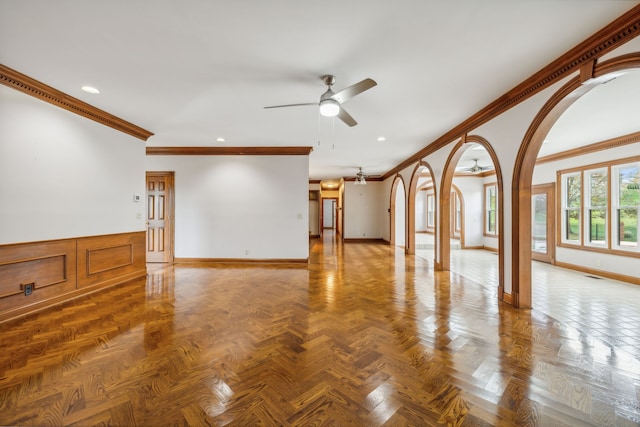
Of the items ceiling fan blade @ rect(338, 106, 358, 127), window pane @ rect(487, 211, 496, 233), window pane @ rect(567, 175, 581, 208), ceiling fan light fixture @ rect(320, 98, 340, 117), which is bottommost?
window pane @ rect(487, 211, 496, 233)

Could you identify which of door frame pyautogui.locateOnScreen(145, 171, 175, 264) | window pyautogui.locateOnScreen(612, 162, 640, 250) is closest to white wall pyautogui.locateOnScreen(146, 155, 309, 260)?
door frame pyautogui.locateOnScreen(145, 171, 175, 264)

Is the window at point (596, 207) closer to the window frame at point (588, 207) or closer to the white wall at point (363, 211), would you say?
the window frame at point (588, 207)

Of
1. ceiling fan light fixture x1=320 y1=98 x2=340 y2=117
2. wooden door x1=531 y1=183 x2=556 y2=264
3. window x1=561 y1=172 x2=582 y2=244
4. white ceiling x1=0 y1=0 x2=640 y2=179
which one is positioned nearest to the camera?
white ceiling x1=0 y1=0 x2=640 y2=179

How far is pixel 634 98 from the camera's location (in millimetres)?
3172

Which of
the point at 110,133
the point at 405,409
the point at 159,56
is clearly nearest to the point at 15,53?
the point at 159,56

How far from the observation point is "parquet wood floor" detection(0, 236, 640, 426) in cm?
151

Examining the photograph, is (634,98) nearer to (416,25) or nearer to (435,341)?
(416,25)

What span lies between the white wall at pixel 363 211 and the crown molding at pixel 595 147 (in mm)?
5199

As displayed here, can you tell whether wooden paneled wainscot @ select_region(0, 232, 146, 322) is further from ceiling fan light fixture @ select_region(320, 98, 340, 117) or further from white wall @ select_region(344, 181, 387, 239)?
white wall @ select_region(344, 181, 387, 239)

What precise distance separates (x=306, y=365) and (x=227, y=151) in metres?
5.10

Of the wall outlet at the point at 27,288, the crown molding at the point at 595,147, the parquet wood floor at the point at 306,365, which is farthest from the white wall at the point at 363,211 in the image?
the wall outlet at the point at 27,288

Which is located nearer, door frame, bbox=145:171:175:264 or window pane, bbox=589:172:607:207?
window pane, bbox=589:172:607:207

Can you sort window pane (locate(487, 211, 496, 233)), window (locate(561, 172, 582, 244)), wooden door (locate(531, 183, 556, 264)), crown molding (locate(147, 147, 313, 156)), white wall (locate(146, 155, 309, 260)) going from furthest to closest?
window pane (locate(487, 211, 496, 233)) → wooden door (locate(531, 183, 556, 264)) → white wall (locate(146, 155, 309, 260)) → crown molding (locate(147, 147, 313, 156)) → window (locate(561, 172, 582, 244))

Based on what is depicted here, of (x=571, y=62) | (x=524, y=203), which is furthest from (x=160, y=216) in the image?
(x=571, y=62)
